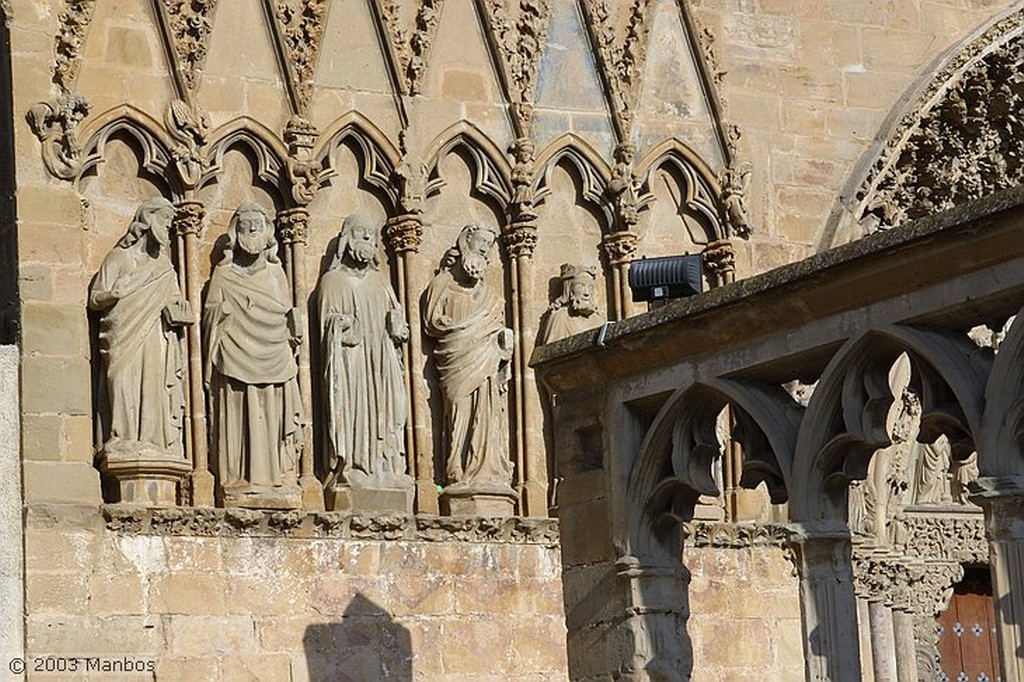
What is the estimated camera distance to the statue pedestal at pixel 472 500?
1425 cm

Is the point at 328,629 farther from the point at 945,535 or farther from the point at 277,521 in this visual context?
the point at 945,535

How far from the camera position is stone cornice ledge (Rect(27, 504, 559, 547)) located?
1330 cm

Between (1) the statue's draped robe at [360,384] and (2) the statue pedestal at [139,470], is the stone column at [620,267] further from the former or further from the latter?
(2) the statue pedestal at [139,470]

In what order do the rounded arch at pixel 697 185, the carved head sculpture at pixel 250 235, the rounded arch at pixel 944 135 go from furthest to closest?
1. the rounded arch at pixel 944 135
2. the rounded arch at pixel 697 185
3. the carved head sculpture at pixel 250 235

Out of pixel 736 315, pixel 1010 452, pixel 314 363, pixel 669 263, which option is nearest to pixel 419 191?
pixel 314 363

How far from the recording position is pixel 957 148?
16578mm

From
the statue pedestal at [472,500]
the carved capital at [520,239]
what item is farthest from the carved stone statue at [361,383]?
the carved capital at [520,239]

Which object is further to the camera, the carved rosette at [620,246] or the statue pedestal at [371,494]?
the carved rosette at [620,246]

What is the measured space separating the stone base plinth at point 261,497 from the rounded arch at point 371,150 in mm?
1719

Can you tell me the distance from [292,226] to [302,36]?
1016 mm

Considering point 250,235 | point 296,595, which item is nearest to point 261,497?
point 296,595

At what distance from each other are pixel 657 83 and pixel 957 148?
→ 2.11 meters

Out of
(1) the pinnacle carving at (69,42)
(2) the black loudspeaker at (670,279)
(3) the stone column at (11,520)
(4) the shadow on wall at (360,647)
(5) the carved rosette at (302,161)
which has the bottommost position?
(4) the shadow on wall at (360,647)

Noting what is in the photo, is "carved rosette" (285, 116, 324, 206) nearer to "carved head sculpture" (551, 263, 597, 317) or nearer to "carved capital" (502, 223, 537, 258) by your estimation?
"carved capital" (502, 223, 537, 258)
